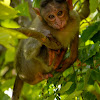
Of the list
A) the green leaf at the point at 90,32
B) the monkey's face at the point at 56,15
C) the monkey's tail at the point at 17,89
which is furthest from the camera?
the monkey's tail at the point at 17,89

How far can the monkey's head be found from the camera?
2.56 metres

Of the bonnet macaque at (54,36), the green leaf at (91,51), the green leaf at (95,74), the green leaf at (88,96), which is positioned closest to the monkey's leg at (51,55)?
the bonnet macaque at (54,36)

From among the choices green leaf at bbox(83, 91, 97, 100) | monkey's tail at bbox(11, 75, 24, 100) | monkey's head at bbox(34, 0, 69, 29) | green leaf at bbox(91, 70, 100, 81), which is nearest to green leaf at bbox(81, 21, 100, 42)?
green leaf at bbox(91, 70, 100, 81)

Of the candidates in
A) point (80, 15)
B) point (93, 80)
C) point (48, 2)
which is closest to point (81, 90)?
point (93, 80)

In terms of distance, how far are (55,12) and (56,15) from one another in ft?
0.15

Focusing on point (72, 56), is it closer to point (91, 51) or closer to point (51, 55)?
point (51, 55)

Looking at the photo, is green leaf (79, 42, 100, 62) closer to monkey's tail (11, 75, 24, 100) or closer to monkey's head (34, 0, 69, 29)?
monkey's head (34, 0, 69, 29)

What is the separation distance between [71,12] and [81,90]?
1.36 metres

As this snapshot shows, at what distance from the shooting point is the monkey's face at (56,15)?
2.56 m

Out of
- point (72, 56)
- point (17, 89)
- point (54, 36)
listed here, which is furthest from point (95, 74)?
point (17, 89)

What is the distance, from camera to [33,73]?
10.5 feet

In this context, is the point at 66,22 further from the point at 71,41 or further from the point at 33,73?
the point at 33,73

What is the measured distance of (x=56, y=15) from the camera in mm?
2559

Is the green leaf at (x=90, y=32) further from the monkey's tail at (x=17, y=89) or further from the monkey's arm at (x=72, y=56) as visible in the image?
the monkey's tail at (x=17, y=89)
